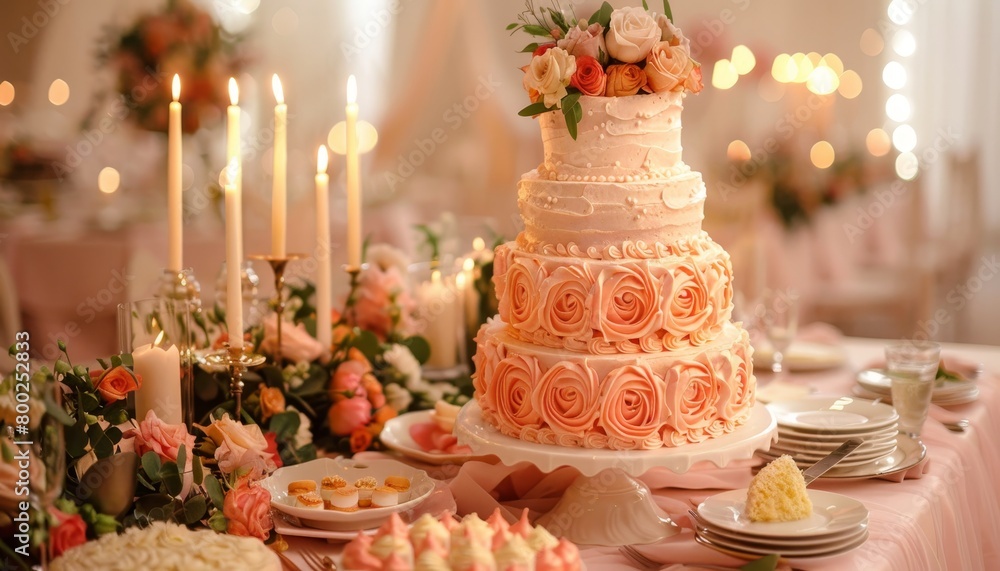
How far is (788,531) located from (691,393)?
0.37 m

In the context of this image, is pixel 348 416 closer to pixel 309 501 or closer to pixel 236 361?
pixel 236 361

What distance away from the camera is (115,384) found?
82.2 inches

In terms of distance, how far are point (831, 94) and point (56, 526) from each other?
21.8 ft

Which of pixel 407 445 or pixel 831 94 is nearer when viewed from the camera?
pixel 407 445

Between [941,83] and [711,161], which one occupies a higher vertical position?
[941,83]

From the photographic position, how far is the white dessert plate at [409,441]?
2561mm

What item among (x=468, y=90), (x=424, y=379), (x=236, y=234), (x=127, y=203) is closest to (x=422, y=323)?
(x=424, y=379)

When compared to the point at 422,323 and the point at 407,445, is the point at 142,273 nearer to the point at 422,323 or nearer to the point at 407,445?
the point at 422,323

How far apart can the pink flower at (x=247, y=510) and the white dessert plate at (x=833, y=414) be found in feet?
4.46

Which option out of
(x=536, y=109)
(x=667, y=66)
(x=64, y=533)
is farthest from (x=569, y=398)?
(x=64, y=533)

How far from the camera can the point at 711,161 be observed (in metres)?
7.56

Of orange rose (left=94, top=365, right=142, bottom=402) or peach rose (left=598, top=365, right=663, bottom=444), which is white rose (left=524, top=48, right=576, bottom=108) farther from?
orange rose (left=94, top=365, right=142, bottom=402)

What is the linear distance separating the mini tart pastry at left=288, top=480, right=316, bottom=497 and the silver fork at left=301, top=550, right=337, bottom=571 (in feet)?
0.56

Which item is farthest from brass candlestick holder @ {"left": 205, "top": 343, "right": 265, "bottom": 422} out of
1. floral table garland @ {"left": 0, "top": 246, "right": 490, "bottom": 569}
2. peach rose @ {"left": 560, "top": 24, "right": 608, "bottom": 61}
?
peach rose @ {"left": 560, "top": 24, "right": 608, "bottom": 61}
